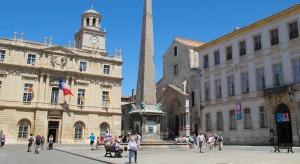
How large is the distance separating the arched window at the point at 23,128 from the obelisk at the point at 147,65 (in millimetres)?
24919

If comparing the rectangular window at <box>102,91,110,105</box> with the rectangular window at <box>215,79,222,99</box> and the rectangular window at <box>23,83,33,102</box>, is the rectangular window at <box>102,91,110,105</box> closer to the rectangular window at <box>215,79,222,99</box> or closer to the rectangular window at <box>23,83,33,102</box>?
the rectangular window at <box>23,83,33,102</box>

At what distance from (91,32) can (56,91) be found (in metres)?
15.2

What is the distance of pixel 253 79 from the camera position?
28.3 meters

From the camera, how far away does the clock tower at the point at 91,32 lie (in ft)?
169

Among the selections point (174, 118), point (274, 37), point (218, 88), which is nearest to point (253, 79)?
point (274, 37)

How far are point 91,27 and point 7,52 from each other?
57.2 feet

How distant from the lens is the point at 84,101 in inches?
1658

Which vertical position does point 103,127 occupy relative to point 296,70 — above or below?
below

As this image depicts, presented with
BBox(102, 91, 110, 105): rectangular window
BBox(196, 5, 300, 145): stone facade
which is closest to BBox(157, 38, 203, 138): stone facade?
BBox(196, 5, 300, 145): stone facade

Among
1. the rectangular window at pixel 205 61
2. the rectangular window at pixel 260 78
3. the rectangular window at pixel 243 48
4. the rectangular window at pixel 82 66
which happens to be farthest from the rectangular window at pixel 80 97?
the rectangular window at pixel 260 78

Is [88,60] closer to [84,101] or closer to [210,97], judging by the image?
[84,101]

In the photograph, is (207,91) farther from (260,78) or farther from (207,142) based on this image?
(207,142)

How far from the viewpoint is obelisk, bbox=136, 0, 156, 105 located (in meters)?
17.9

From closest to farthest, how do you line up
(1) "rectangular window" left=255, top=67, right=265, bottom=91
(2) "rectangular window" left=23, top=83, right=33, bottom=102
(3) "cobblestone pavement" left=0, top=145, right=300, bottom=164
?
(3) "cobblestone pavement" left=0, top=145, right=300, bottom=164, (1) "rectangular window" left=255, top=67, right=265, bottom=91, (2) "rectangular window" left=23, top=83, right=33, bottom=102
